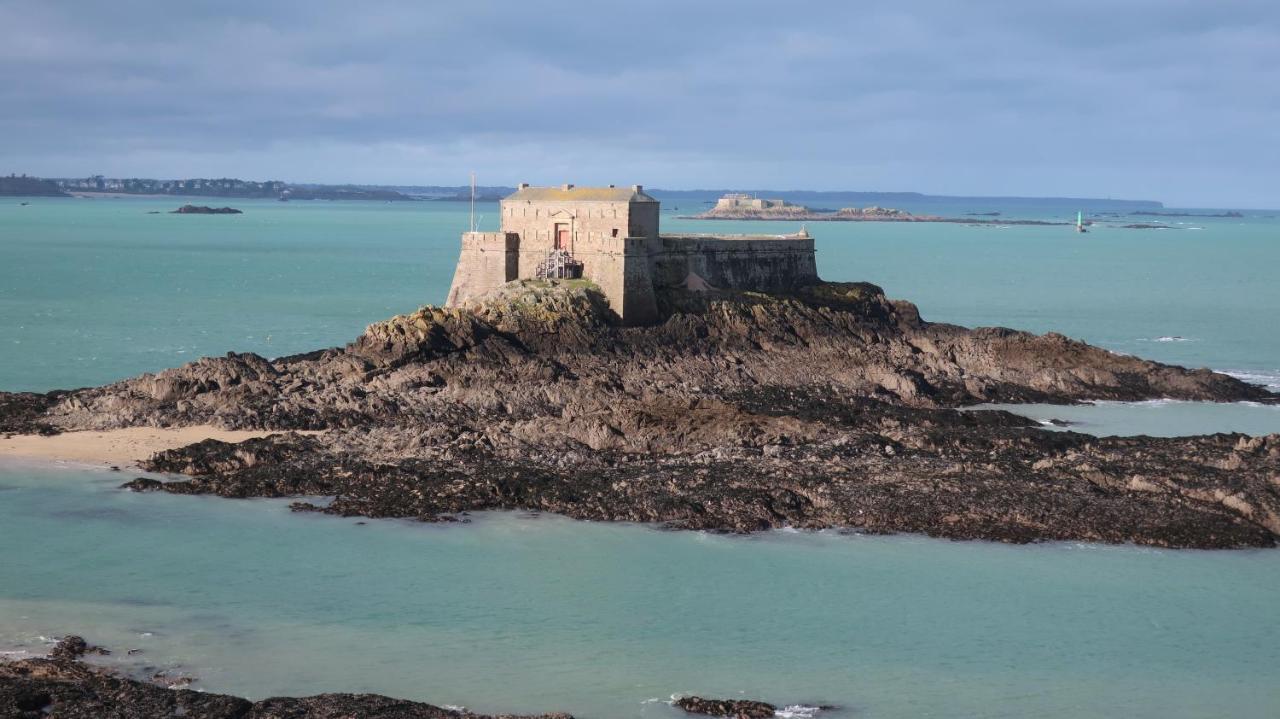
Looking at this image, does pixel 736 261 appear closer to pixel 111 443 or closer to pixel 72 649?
pixel 111 443

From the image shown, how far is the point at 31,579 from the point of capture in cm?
2420

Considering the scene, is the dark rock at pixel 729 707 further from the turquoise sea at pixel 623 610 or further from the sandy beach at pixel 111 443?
the sandy beach at pixel 111 443

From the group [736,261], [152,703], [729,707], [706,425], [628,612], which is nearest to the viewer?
[152,703]

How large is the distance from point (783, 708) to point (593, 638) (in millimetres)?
3964

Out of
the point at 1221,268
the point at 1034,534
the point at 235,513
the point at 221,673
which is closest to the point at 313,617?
the point at 221,673

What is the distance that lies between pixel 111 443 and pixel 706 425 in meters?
13.2

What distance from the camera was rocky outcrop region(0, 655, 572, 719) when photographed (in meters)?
18.2

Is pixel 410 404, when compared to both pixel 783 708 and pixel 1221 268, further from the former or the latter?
pixel 1221 268

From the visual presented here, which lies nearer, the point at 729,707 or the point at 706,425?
the point at 729,707

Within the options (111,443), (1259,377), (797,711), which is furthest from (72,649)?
(1259,377)

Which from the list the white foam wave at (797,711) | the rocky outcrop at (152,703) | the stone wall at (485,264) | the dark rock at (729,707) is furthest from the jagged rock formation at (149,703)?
the stone wall at (485,264)

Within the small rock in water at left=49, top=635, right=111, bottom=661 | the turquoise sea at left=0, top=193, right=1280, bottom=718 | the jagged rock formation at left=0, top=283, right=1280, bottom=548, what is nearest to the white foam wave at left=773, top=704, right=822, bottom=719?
the turquoise sea at left=0, top=193, right=1280, bottom=718

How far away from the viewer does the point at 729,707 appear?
19.2 meters

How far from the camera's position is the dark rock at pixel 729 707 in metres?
19.0
